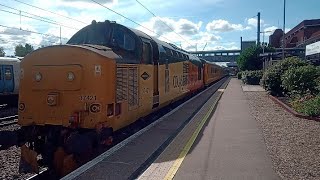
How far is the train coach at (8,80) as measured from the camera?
2075cm

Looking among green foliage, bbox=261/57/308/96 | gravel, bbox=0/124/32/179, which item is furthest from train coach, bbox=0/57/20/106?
green foliage, bbox=261/57/308/96

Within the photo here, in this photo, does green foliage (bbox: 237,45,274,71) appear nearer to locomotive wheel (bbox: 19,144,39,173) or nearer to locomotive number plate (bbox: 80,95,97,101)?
locomotive number plate (bbox: 80,95,97,101)

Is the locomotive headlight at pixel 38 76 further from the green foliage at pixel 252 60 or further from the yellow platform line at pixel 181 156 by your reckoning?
the green foliage at pixel 252 60

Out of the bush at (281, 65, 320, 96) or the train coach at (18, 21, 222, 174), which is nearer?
the train coach at (18, 21, 222, 174)

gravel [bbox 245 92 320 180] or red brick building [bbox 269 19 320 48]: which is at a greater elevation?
red brick building [bbox 269 19 320 48]

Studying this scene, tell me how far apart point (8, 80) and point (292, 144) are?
673 inches

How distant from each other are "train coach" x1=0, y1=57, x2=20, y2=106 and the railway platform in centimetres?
1222

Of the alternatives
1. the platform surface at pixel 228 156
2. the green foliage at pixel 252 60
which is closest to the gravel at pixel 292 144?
the platform surface at pixel 228 156

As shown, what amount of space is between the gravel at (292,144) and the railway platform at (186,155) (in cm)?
26

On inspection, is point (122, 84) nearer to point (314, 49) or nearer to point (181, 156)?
point (181, 156)

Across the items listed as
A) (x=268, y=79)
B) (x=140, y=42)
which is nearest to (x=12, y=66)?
(x=140, y=42)

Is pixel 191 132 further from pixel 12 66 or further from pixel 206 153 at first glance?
pixel 12 66

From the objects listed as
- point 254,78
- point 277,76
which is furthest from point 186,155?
point 254,78

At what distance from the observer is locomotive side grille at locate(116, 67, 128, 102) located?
8516 millimetres
